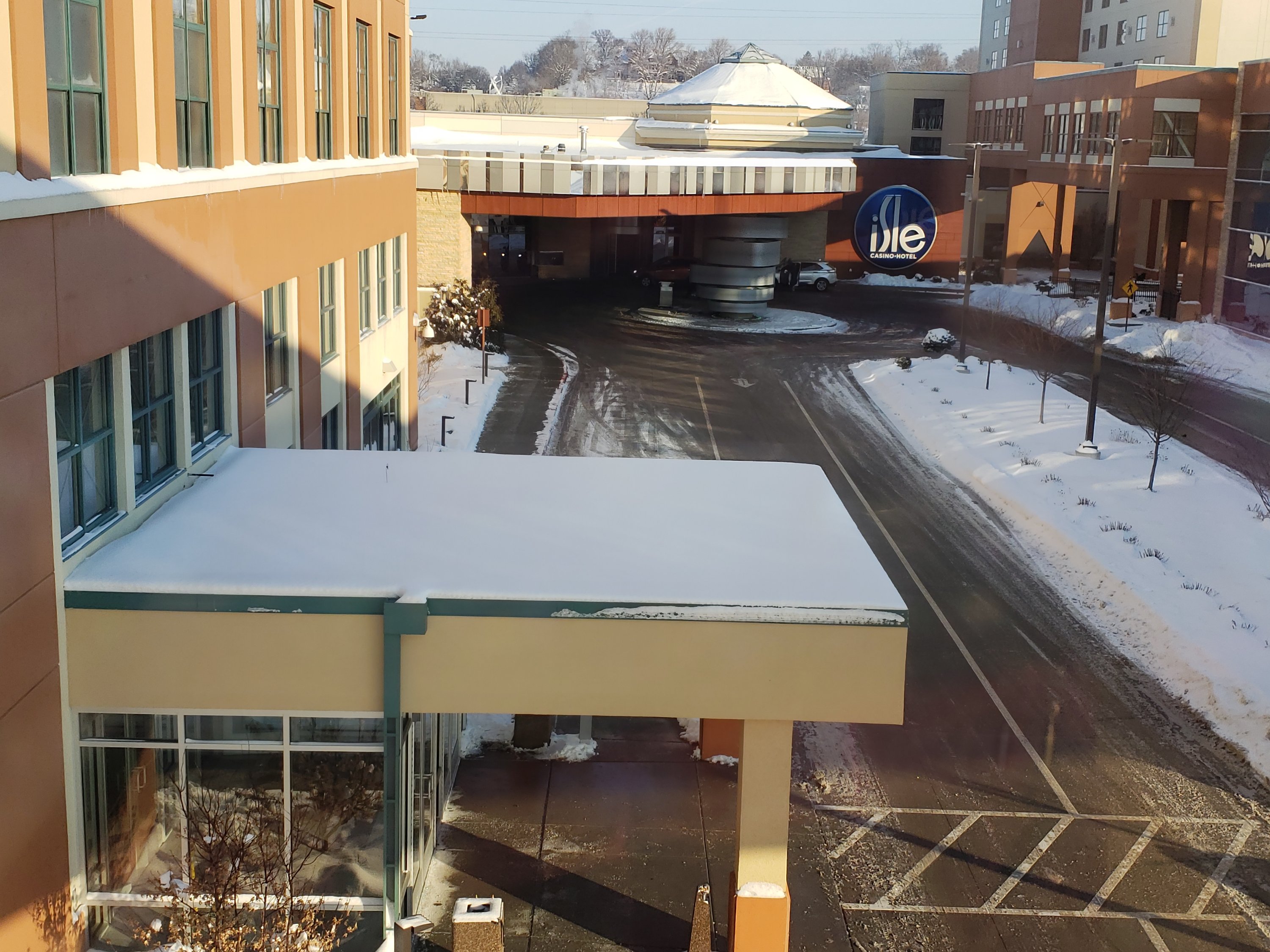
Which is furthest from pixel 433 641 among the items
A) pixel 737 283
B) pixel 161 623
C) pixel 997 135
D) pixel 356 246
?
pixel 997 135

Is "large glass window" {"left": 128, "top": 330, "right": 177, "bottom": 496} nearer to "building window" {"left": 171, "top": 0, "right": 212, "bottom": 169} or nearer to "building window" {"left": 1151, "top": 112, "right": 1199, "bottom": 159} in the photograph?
"building window" {"left": 171, "top": 0, "right": 212, "bottom": 169}

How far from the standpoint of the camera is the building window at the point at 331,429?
792 inches

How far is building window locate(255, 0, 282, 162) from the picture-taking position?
16.5 metres

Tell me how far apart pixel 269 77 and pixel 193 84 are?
10.4ft

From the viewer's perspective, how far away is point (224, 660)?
10773 mm

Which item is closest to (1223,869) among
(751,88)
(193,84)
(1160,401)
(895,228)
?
(193,84)

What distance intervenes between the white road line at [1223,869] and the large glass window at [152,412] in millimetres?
11198

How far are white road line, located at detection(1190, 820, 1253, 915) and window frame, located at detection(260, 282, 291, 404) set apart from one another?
473 inches

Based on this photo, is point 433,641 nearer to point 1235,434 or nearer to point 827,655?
point 827,655

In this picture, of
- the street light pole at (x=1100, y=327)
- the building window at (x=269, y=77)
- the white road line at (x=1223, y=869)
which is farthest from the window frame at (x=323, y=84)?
the street light pole at (x=1100, y=327)

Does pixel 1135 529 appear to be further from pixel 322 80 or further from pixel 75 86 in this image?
pixel 75 86

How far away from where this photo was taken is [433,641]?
35.3 ft

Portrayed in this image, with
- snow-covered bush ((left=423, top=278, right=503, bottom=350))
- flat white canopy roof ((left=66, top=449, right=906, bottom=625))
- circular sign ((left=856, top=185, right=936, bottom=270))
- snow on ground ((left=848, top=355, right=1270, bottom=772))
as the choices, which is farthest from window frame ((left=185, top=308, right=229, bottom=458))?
circular sign ((left=856, top=185, right=936, bottom=270))

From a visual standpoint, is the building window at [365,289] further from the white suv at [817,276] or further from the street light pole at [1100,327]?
the white suv at [817,276]
